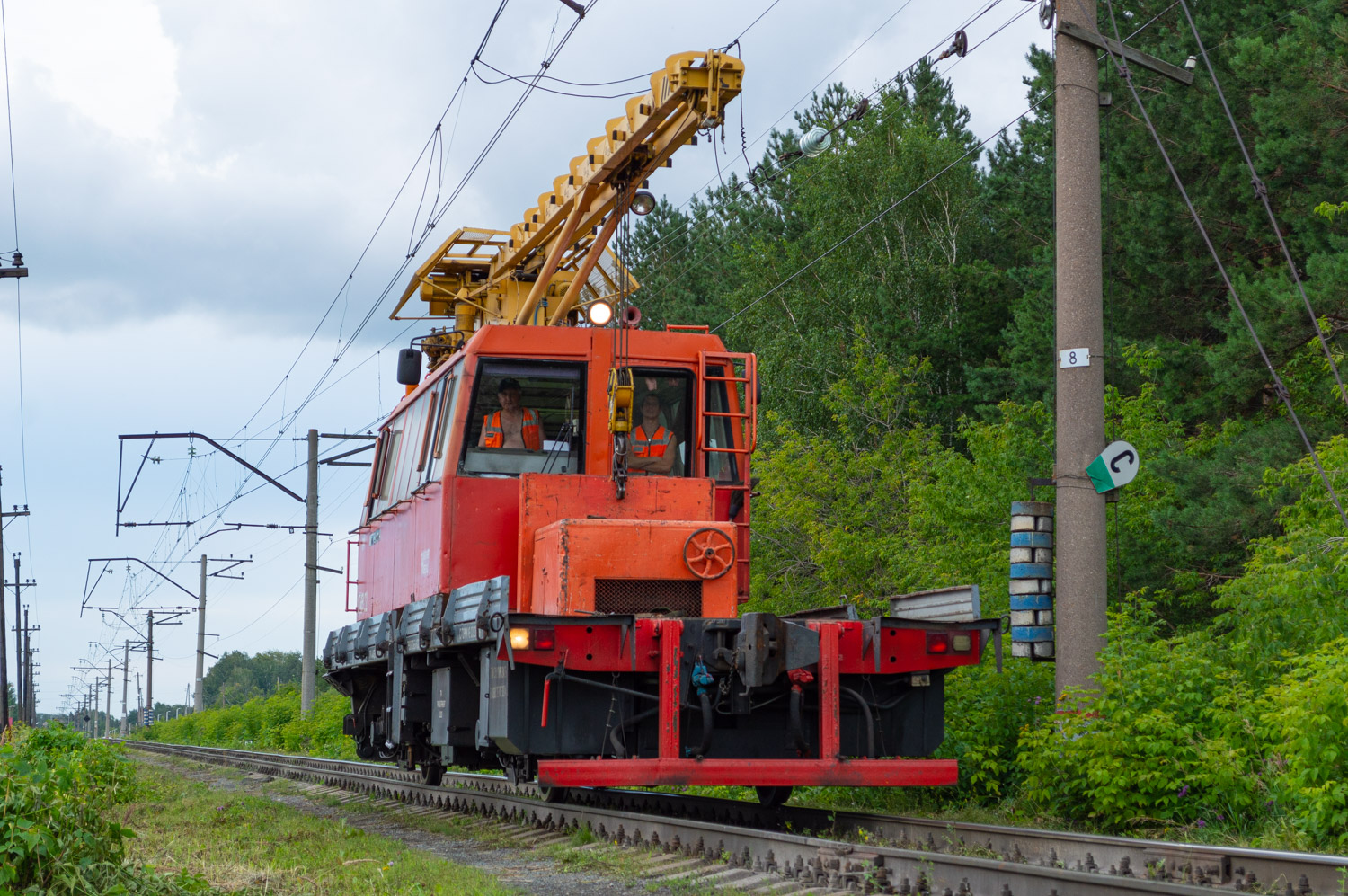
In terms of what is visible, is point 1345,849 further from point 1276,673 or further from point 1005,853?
point 1276,673

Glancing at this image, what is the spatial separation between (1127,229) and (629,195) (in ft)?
42.3

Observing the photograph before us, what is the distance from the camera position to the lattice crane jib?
35.7 ft

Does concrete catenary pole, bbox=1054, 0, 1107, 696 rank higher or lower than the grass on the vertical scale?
higher

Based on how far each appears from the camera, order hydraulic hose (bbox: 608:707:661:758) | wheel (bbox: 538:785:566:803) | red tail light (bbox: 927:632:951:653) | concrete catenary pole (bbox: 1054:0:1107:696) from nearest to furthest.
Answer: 1. hydraulic hose (bbox: 608:707:661:758)
2. red tail light (bbox: 927:632:951:653)
3. concrete catenary pole (bbox: 1054:0:1107:696)
4. wheel (bbox: 538:785:566:803)

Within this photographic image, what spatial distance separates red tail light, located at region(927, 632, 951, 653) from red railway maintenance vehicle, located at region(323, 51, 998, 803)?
0.04 feet

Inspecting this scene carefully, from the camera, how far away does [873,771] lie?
8.69 metres

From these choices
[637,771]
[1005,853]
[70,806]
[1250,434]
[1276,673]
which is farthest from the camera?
[1250,434]

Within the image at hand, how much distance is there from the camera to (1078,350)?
1002 cm

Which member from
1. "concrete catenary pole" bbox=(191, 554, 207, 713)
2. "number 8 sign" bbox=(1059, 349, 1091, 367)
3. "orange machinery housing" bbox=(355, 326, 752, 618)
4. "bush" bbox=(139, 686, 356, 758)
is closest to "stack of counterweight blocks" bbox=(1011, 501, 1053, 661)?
"number 8 sign" bbox=(1059, 349, 1091, 367)

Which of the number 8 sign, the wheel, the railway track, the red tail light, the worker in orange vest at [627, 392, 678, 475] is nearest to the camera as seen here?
the railway track

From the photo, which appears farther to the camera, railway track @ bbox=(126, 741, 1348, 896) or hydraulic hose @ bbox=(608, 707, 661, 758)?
hydraulic hose @ bbox=(608, 707, 661, 758)

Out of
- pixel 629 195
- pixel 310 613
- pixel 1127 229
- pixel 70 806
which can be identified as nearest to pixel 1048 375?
pixel 1127 229

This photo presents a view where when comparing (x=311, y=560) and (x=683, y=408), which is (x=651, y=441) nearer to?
(x=683, y=408)

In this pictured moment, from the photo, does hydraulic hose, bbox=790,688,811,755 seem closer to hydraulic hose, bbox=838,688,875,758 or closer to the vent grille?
hydraulic hose, bbox=838,688,875,758
